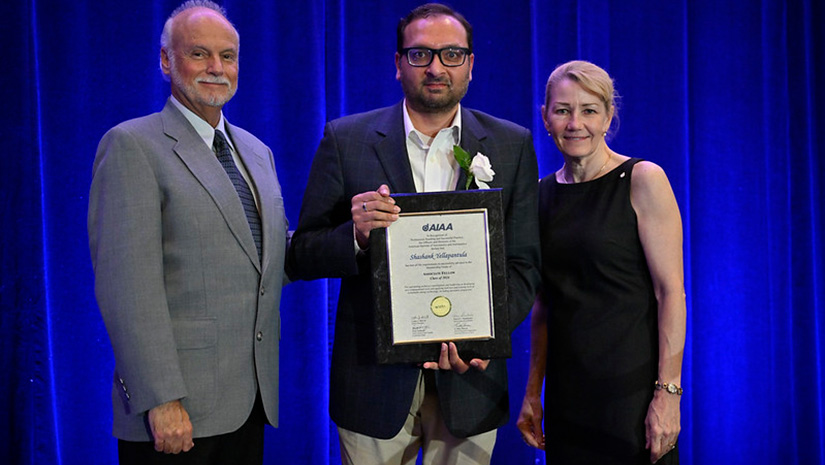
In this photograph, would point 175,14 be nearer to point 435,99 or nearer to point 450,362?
point 435,99

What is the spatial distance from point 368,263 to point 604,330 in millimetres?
700

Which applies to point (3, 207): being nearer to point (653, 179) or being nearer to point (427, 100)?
point (427, 100)

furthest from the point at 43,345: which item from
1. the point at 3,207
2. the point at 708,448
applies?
the point at 708,448

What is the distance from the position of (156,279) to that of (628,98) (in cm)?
266

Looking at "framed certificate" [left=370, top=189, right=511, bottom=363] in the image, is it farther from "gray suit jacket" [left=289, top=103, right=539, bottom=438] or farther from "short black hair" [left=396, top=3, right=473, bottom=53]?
"short black hair" [left=396, top=3, right=473, bottom=53]

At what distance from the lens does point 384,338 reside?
1650 mm

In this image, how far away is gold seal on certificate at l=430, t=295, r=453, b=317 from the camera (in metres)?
1.67

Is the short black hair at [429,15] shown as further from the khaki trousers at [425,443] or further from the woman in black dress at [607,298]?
the khaki trousers at [425,443]

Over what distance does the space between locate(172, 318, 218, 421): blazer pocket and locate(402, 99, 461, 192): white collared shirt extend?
64 cm

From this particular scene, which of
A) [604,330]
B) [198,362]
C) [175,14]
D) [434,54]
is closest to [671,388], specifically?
[604,330]

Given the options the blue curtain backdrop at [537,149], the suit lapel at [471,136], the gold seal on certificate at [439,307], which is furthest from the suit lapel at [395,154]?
the blue curtain backdrop at [537,149]

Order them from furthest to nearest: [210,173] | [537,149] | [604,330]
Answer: [537,149], [604,330], [210,173]

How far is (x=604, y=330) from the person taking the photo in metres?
1.99

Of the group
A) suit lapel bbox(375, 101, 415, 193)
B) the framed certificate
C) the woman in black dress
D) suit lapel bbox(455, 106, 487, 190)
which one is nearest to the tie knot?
suit lapel bbox(375, 101, 415, 193)
